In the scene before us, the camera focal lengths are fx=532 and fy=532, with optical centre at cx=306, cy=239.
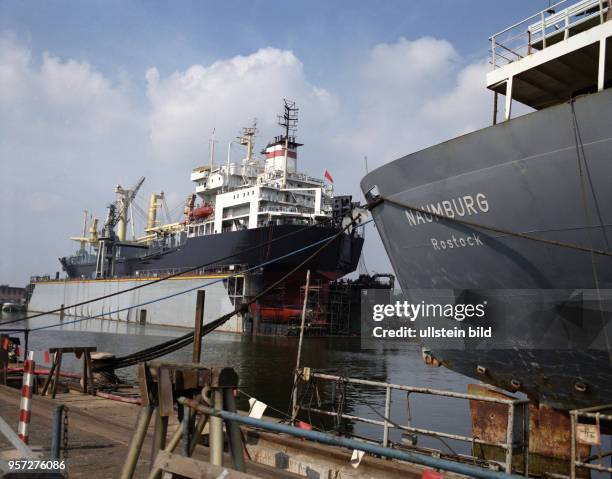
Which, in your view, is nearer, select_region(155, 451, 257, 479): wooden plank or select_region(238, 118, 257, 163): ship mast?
select_region(155, 451, 257, 479): wooden plank

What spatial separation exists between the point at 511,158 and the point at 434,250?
1898mm

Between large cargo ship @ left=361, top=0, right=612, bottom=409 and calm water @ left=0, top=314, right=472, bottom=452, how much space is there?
269 cm

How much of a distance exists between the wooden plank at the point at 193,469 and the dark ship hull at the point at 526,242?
5196 mm

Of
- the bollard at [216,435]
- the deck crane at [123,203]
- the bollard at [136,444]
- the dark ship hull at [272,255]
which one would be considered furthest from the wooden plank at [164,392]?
the deck crane at [123,203]

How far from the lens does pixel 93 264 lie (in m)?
61.2

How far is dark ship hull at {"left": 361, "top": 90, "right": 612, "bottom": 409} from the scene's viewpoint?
6387 mm

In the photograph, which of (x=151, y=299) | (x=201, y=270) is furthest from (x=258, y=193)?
(x=151, y=299)

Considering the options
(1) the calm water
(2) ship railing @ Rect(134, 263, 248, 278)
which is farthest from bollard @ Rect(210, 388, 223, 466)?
(2) ship railing @ Rect(134, 263, 248, 278)

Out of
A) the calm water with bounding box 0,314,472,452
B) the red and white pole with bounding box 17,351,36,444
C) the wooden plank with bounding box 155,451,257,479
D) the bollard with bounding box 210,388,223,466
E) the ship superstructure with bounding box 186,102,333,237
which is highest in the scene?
the ship superstructure with bounding box 186,102,333,237

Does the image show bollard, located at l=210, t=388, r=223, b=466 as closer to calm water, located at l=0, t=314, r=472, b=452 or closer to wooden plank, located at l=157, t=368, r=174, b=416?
wooden plank, located at l=157, t=368, r=174, b=416

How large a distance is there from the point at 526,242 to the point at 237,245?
110ft

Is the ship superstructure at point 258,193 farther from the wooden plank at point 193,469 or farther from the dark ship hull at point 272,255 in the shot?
the wooden plank at point 193,469

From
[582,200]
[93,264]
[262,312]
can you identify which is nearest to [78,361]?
[262,312]

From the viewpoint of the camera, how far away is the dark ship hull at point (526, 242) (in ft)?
21.0
